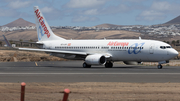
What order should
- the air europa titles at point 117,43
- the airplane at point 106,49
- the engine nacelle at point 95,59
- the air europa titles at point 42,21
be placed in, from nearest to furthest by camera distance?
the airplane at point 106,49, the engine nacelle at point 95,59, the air europa titles at point 117,43, the air europa titles at point 42,21

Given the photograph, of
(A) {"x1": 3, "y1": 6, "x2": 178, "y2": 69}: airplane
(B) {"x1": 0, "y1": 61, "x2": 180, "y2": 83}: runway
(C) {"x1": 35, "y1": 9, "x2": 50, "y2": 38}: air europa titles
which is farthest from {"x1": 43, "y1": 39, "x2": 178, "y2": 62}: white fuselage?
(B) {"x1": 0, "y1": 61, "x2": 180, "y2": 83}: runway

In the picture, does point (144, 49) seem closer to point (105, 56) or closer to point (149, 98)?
point (105, 56)

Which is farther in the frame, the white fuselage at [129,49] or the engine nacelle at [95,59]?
the engine nacelle at [95,59]

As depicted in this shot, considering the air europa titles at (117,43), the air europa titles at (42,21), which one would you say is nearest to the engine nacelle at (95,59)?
the air europa titles at (117,43)

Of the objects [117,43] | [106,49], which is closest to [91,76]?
[117,43]

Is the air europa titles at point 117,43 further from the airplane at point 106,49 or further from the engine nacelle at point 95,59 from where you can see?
the engine nacelle at point 95,59

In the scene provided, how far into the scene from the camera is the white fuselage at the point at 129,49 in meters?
38.2

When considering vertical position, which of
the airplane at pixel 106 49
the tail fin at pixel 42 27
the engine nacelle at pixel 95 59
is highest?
the tail fin at pixel 42 27

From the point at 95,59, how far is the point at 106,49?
11.4 feet

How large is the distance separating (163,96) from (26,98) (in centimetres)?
585

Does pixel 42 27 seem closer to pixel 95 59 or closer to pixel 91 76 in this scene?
pixel 95 59

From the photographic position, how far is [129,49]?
131ft

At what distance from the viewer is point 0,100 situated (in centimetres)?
1257

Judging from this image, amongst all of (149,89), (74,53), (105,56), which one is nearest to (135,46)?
(105,56)
